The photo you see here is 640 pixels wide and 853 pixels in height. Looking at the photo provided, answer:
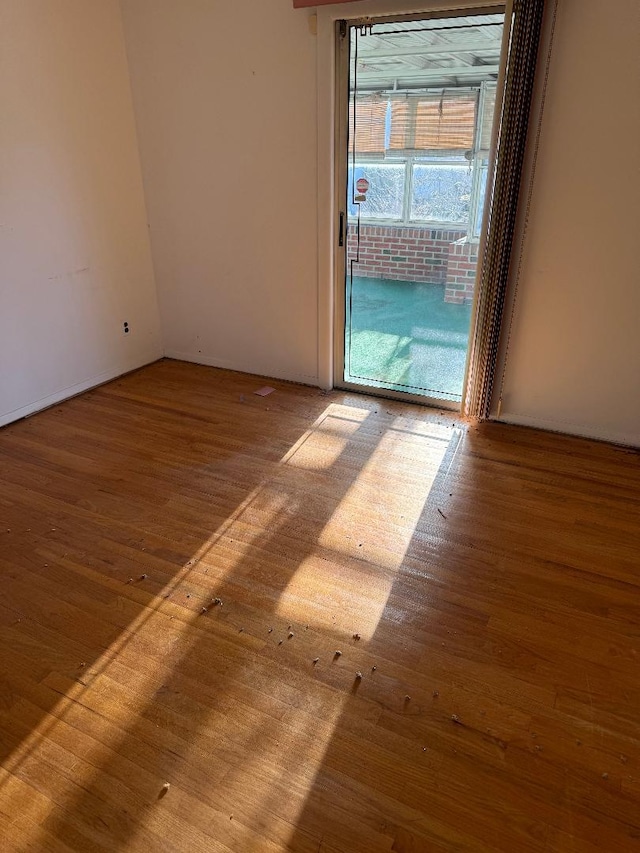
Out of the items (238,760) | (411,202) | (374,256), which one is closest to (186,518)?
(238,760)

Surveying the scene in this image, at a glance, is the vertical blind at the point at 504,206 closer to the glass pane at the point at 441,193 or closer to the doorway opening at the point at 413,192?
the doorway opening at the point at 413,192

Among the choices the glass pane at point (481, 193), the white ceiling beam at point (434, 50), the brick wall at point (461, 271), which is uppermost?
the white ceiling beam at point (434, 50)

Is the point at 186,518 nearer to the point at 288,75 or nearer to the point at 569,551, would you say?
the point at 569,551

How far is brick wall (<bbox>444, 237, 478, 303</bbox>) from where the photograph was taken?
10.9 ft

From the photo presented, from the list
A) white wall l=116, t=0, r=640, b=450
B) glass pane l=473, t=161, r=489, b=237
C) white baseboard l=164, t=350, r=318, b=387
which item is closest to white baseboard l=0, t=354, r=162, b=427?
white baseboard l=164, t=350, r=318, b=387

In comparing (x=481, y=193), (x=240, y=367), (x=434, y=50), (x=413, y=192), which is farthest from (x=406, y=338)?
(x=434, y=50)

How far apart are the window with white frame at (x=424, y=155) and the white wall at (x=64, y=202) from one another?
175 centimetres

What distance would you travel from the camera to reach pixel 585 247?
2938 millimetres

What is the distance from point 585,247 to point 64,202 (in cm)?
322

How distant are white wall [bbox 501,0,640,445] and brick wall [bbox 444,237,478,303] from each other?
0.33 m

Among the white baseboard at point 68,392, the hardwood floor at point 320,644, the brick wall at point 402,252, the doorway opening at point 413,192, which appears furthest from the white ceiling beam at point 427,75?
the white baseboard at point 68,392

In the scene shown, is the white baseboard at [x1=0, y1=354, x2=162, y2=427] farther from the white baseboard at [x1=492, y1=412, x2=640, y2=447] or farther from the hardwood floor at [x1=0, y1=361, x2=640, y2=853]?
the white baseboard at [x1=492, y1=412, x2=640, y2=447]

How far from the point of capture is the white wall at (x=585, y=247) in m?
2.61

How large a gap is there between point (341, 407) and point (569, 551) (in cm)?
178
